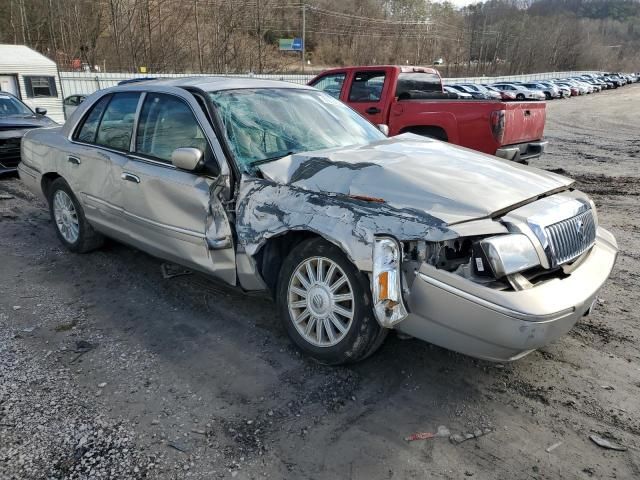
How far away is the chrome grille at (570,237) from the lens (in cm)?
275

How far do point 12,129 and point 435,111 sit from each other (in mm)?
7227

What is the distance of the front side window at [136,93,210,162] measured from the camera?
12.1 ft

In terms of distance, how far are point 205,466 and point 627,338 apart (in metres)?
2.91

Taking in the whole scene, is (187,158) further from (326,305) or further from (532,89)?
(532,89)

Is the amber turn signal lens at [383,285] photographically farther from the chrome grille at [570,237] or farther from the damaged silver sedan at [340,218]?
the chrome grille at [570,237]

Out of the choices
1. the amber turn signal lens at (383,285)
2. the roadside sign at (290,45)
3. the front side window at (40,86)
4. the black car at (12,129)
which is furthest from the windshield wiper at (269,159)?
the roadside sign at (290,45)

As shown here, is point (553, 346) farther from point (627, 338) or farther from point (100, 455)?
point (100, 455)

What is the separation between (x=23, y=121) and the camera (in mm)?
9320

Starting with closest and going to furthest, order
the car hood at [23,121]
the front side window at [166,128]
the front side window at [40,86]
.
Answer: the front side window at [166,128]
the car hood at [23,121]
the front side window at [40,86]

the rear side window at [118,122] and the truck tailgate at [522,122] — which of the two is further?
the truck tailgate at [522,122]

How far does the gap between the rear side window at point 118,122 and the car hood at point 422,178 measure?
1.58 m

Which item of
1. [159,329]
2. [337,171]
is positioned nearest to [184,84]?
[337,171]

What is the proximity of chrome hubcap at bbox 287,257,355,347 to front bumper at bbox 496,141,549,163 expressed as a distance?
504 cm

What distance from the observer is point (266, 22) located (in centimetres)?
6228
